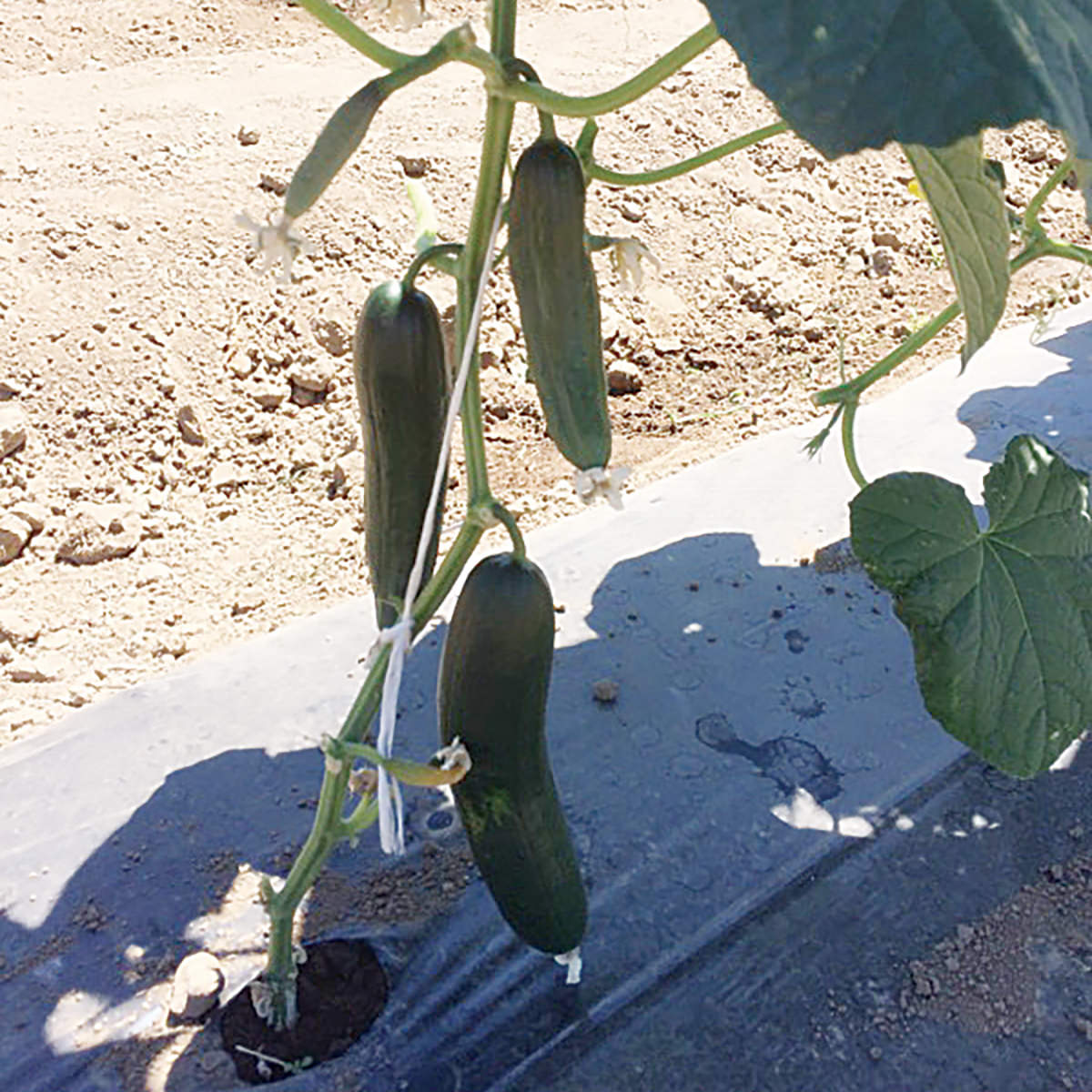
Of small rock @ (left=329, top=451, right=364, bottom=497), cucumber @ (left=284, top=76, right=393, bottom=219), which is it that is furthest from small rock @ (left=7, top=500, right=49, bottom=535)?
cucumber @ (left=284, top=76, right=393, bottom=219)

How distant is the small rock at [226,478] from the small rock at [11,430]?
44cm

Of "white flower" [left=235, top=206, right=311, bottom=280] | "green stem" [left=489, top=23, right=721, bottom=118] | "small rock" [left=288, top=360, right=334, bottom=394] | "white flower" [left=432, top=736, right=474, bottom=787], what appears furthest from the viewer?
"small rock" [left=288, top=360, right=334, bottom=394]

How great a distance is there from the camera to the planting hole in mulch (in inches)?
70.7

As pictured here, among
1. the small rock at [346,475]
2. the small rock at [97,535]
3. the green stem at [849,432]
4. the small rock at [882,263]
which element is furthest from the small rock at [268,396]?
the green stem at [849,432]

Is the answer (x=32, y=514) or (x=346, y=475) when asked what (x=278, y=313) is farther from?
(x=32, y=514)

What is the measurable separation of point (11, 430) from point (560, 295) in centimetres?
232

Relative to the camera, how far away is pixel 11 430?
11.1ft

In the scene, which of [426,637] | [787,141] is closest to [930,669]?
[426,637]

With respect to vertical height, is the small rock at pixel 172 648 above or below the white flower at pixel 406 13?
below

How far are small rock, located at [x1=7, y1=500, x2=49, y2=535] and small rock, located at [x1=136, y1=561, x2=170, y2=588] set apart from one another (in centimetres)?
27

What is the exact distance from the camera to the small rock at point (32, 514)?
3.17 metres

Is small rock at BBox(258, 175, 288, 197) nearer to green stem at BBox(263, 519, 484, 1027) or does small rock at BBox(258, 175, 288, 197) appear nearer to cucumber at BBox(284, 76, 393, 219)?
green stem at BBox(263, 519, 484, 1027)

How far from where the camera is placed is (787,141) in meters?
4.75

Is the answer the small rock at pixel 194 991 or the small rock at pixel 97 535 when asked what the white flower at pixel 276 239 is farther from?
the small rock at pixel 97 535
